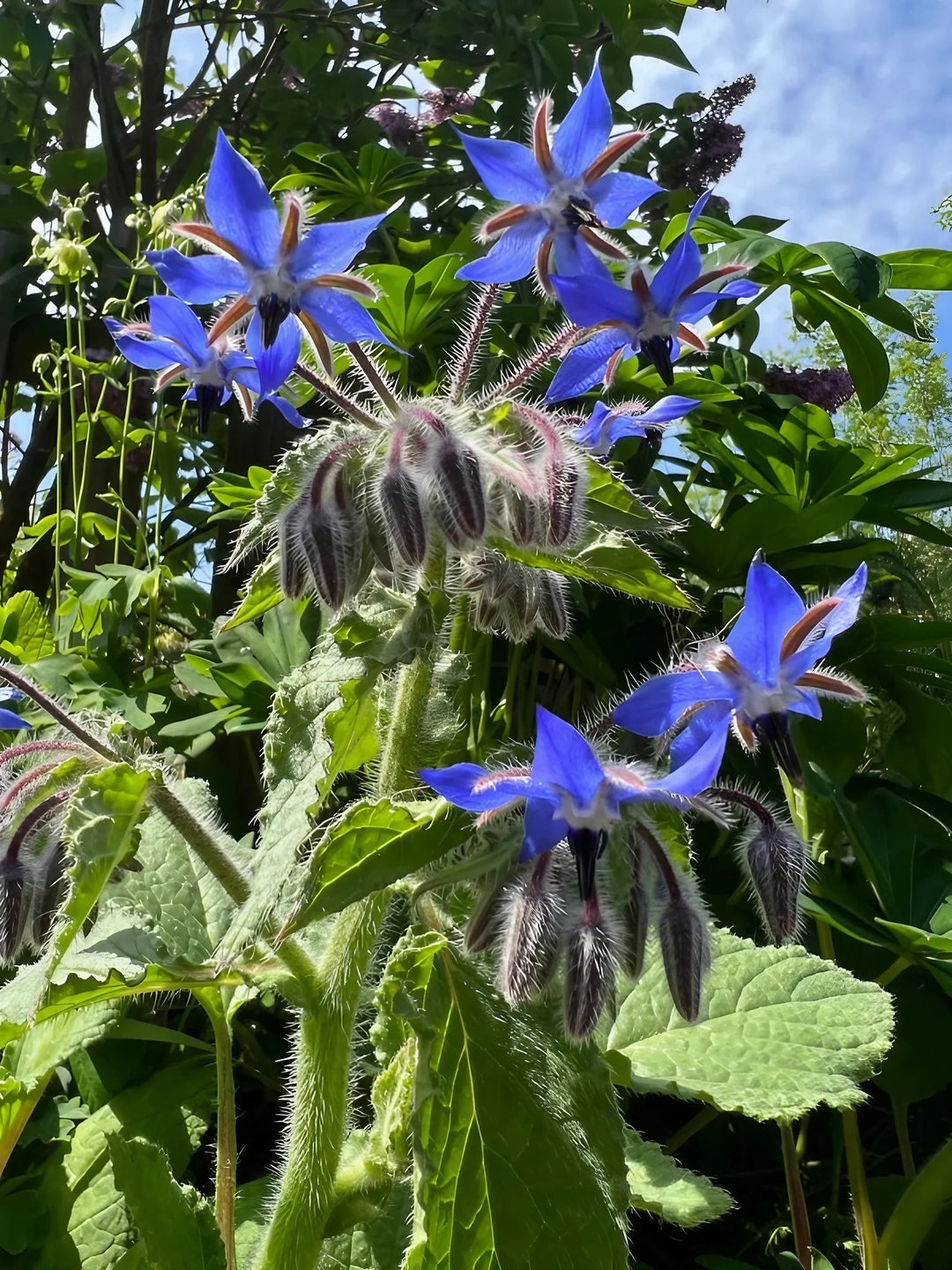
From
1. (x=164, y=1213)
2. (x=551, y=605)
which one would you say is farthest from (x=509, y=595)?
(x=164, y=1213)

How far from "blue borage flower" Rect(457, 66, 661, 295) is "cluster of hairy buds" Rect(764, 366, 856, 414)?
0.82 meters

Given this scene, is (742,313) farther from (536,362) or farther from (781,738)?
(781,738)

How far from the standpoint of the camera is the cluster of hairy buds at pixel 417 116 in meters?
1.69

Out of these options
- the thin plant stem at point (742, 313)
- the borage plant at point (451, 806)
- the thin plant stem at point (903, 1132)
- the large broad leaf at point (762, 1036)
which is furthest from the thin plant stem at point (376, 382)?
the thin plant stem at point (903, 1132)


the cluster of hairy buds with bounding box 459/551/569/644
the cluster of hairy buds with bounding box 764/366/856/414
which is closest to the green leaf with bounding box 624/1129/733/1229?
the cluster of hairy buds with bounding box 459/551/569/644

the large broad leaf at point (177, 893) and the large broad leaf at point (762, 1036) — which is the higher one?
the large broad leaf at point (177, 893)

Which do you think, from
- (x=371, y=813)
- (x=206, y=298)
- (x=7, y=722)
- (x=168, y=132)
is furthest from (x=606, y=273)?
(x=168, y=132)

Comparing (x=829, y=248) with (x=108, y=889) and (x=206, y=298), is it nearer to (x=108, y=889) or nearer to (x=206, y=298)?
(x=206, y=298)

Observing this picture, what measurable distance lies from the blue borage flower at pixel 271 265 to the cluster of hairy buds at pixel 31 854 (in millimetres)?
315

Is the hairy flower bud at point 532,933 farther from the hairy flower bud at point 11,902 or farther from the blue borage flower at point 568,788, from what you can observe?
the hairy flower bud at point 11,902

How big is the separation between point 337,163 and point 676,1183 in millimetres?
1297

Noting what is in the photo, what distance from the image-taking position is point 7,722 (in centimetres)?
65

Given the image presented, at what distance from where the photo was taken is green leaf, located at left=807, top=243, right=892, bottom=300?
86 centimetres

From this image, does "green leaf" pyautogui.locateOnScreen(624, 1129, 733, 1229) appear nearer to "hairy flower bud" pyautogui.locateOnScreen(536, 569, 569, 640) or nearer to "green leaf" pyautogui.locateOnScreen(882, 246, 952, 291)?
"hairy flower bud" pyautogui.locateOnScreen(536, 569, 569, 640)
